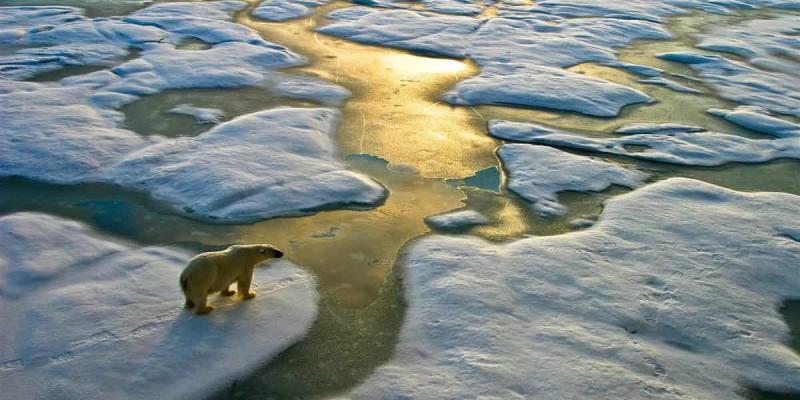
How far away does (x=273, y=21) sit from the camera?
10812mm

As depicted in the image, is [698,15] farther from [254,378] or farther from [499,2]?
[254,378]

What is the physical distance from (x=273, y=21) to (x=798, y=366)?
9343 mm

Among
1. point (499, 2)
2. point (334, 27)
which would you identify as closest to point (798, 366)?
point (334, 27)

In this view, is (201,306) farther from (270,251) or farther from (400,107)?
(400,107)

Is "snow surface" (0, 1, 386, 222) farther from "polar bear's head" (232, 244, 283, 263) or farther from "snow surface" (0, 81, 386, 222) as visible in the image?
"polar bear's head" (232, 244, 283, 263)

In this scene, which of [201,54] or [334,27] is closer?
[201,54]

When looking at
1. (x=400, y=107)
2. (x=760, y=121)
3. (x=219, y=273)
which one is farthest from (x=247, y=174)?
(x=760, y=121)

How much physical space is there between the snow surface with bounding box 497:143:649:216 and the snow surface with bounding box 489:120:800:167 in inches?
13.0

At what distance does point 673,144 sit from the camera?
665cm

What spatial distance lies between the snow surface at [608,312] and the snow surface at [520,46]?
2939 mm

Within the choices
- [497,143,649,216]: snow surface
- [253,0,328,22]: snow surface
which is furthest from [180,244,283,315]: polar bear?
[253,0,328,22]: snow surface

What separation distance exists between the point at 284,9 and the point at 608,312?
9223 millimetres

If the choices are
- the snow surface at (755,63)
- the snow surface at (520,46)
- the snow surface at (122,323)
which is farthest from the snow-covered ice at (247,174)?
the snow surface at (755,63)

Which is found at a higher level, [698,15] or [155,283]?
[698,15]
